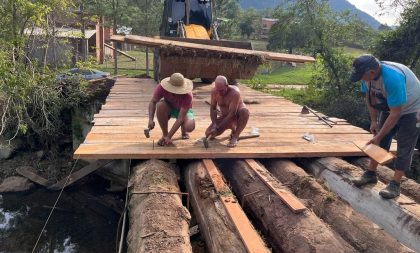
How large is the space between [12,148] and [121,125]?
21.0 feet

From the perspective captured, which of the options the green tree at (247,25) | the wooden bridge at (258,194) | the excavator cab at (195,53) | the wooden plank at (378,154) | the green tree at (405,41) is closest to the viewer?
the wooden bridge at (258,194)

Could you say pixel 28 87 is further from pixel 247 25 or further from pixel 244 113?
pixel 247 25

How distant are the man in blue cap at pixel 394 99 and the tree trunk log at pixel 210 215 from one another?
1.77 m

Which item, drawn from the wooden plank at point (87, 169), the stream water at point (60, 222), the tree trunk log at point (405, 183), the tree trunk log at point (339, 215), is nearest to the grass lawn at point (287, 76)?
the stream water at point (60, 222)

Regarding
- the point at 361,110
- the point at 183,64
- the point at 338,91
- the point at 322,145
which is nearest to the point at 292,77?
the point at 338,91

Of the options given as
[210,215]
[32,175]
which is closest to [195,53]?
[32,175]

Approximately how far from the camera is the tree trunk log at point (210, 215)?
3.28 m

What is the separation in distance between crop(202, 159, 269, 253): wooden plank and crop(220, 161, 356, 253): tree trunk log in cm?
31

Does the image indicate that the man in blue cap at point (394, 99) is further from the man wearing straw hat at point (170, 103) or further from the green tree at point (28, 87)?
the green tree at point (28, 87)

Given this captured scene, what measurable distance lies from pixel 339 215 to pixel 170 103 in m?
2.70

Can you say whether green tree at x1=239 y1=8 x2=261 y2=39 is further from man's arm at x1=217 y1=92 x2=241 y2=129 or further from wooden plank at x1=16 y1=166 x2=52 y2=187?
man's arm at x1=217 y1=92 x2=241 y2=129

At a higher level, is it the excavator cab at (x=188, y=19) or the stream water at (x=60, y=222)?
the excavator cab at (x=188, y=19)

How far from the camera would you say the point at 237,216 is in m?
3.55

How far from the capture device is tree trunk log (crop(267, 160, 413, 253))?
3.37 meters
